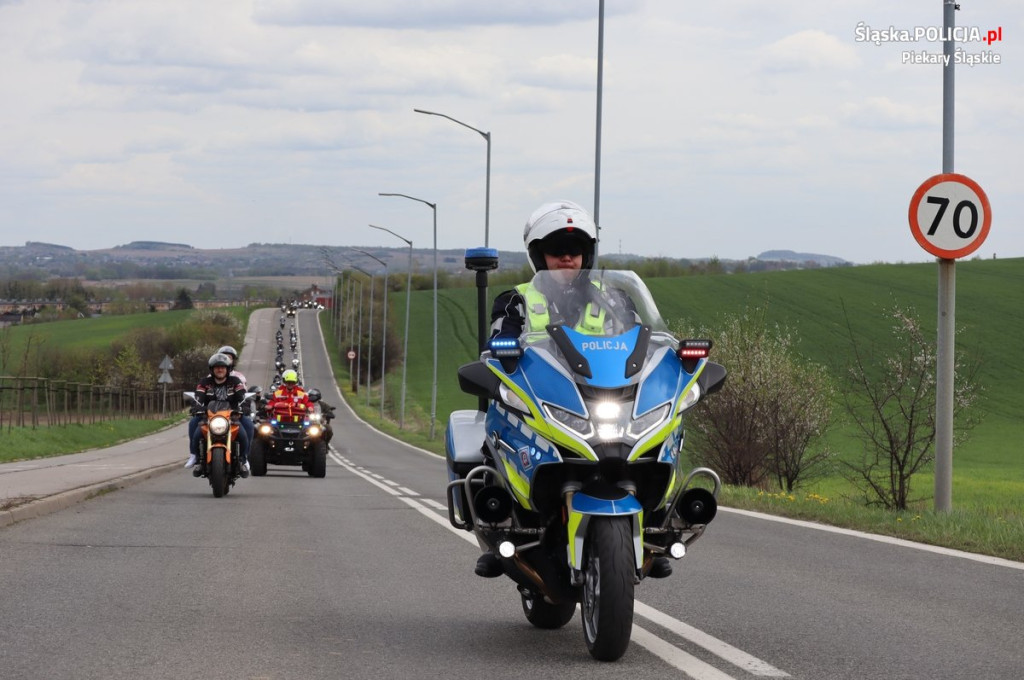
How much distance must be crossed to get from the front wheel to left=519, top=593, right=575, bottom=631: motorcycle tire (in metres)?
1.06

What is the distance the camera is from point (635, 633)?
23.2ft

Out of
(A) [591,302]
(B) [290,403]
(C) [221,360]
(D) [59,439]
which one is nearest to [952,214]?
(A) [591,302]

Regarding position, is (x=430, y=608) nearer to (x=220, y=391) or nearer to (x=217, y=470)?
(x=217, y=470)

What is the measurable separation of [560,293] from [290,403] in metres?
20.1

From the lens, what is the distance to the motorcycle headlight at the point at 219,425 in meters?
17.9

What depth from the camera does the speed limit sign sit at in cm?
1291

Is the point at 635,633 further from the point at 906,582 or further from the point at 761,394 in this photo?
the point at 761,394

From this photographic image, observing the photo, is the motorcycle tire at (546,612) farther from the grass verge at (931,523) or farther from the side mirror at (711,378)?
the grass verge at (931,523)

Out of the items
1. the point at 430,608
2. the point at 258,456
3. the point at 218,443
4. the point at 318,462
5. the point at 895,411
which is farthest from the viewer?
the point at 318,462

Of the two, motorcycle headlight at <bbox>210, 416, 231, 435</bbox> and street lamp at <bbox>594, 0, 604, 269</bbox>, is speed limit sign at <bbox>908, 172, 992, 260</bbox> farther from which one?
street lamp at <bbox>594, 0, 604, 269</bbox>

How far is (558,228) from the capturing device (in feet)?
23.0

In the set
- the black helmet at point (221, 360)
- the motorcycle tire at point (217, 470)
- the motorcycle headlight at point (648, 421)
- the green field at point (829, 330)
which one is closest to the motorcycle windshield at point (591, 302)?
the motorcycle headlight at point (648, 421)

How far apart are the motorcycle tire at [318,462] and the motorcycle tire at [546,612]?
762 inches

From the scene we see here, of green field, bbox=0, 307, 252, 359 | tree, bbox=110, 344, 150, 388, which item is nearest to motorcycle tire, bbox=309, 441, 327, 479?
tree, bbox=110, 344, 150, 388
